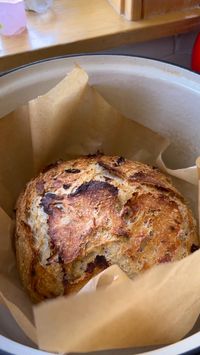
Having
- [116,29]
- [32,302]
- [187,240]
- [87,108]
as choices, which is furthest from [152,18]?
[32,302]

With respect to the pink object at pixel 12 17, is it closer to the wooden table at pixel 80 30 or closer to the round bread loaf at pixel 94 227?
the wooden table at pixel 80 30

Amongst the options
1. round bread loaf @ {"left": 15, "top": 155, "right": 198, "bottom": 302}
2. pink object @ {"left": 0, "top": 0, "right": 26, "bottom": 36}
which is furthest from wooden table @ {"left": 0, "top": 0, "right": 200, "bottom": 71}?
round bread loaf @ {"left": 15, "top": 155, "right": 198, "bottom": 302}

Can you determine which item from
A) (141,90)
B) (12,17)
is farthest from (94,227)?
(12,17)

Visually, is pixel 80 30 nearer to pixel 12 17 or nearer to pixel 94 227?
pixel 12 17

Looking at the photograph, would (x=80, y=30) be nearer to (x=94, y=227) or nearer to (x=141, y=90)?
(x=141, y=90)

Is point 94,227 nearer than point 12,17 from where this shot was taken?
Yes

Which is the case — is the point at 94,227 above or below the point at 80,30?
below

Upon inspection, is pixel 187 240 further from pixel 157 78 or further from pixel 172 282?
pixel 157 78

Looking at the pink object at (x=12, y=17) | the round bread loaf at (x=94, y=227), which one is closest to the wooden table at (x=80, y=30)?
the pink object at (x=12, y=17)
